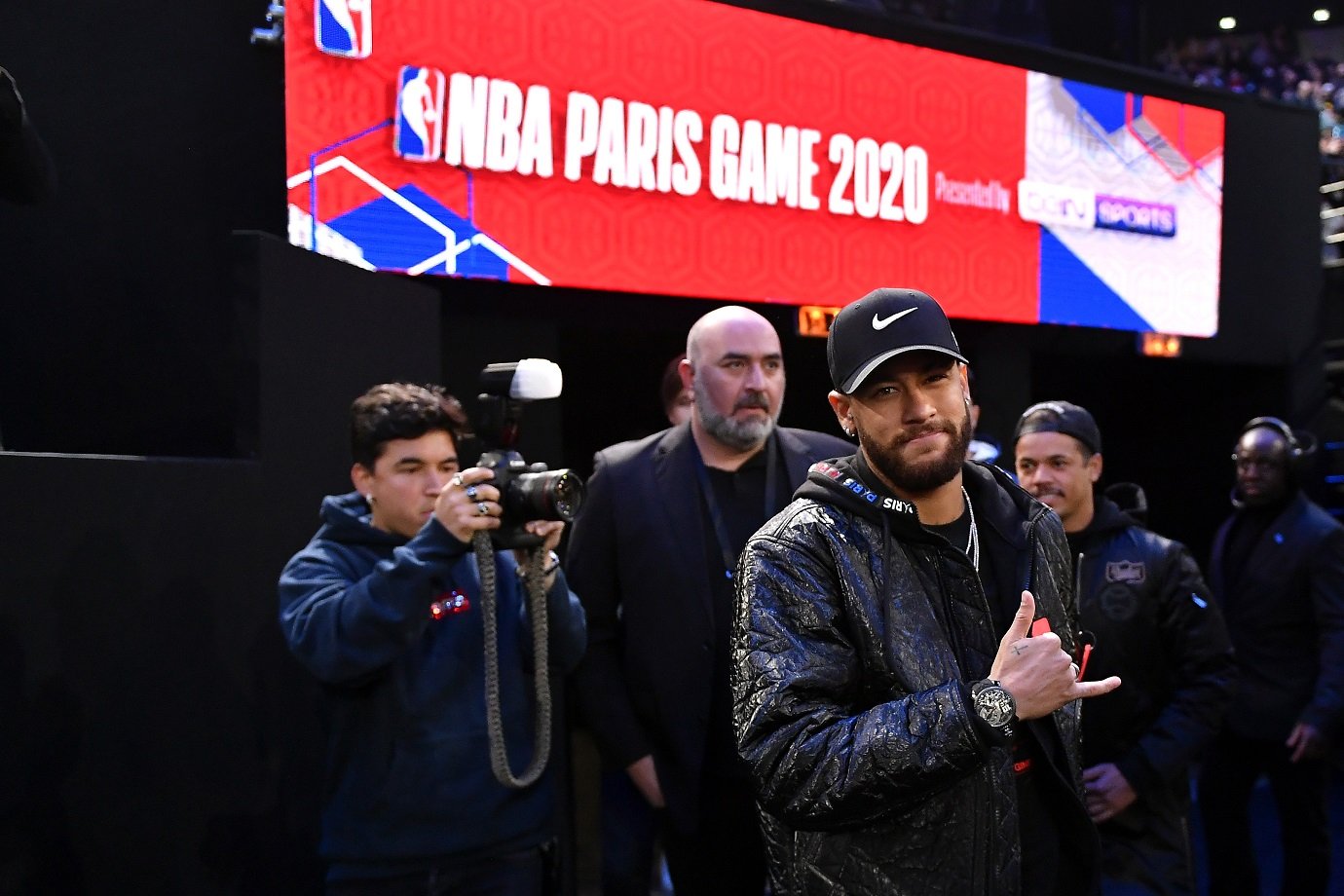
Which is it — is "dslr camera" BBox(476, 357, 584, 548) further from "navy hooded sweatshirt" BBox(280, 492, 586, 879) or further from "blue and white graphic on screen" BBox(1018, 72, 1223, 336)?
"blue and white graphic on screen" BBox(1018, 72, 1223, 336)

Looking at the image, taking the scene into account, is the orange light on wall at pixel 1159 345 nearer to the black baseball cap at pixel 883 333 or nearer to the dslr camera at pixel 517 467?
the dslr camera at pixel 517 467

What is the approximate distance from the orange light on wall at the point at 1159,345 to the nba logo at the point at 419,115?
4584 mm

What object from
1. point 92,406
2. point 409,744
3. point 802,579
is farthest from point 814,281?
point 802,579

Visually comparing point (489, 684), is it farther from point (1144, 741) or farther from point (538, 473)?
point (1144, 741)

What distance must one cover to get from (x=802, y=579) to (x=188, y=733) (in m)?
1.78

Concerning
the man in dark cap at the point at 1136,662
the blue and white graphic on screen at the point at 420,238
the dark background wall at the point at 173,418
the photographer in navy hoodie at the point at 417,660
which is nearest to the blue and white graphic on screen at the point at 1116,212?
the dark background wall at the point at 173,418

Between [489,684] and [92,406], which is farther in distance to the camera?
[92,406]

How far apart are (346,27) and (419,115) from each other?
0.43 meters

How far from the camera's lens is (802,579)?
1838 millimetres

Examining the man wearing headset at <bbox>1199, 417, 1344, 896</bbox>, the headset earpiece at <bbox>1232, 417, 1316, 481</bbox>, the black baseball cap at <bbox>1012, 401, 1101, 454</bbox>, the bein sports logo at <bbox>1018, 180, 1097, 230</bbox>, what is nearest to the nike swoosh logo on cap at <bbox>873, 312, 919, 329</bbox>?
the black baseball cap at <bbox>1012, 401, 1101, 454</bbox>

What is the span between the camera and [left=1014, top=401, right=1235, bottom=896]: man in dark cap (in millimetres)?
3008

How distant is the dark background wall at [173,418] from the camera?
9.03 feet

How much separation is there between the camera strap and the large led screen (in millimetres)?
2379

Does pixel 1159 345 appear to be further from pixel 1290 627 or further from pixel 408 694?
pixel 408 694
